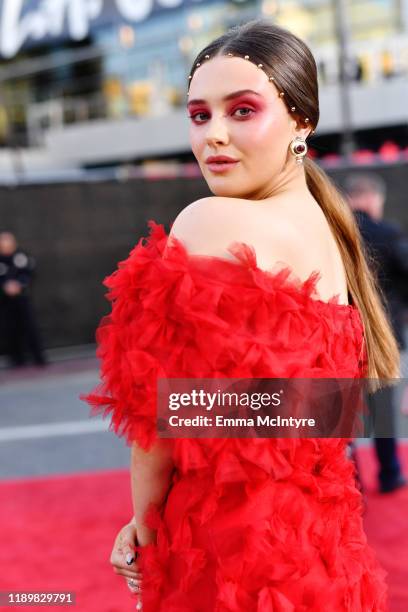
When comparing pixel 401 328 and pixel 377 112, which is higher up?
pixel 377 112

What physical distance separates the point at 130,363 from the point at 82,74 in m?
22.1

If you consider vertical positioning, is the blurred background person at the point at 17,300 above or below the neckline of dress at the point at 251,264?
above

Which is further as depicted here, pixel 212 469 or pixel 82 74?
pixel 82 74

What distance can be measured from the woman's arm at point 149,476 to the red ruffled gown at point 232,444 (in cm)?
2

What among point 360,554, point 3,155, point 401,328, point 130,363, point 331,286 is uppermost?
point 3,155

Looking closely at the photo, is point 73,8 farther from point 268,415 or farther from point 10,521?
point 268,415

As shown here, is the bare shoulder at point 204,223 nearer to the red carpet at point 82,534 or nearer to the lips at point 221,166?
the lips at point 221,166

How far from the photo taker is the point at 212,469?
3.84ft

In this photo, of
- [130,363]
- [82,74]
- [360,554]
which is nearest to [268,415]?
[130,363]

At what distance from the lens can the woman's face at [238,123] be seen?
1.20 metres

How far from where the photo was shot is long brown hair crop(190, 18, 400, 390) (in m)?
1.22

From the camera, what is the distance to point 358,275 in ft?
4.70

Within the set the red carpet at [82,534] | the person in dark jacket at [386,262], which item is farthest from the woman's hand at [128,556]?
the person in dark jacket at [386,262]

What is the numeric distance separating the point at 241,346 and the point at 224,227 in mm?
192
